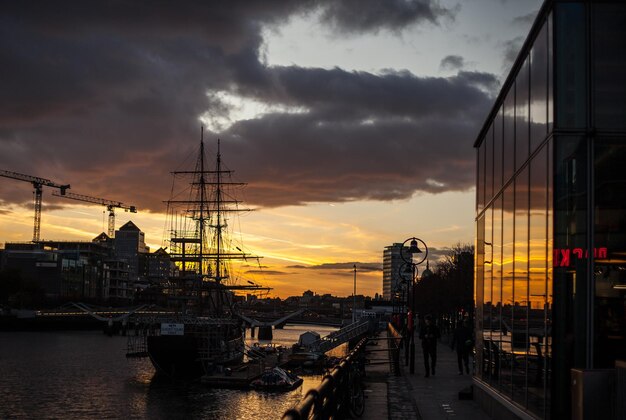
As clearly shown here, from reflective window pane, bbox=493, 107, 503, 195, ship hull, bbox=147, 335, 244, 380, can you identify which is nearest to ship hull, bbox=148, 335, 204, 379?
ship hull, bbox=147, 335, 244, 380

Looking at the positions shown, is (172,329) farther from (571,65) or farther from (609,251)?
Result: (571,65)

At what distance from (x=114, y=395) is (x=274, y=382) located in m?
11.9

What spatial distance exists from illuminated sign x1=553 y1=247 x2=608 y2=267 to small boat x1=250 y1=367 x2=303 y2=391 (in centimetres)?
5120

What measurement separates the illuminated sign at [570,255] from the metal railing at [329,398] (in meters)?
3.85

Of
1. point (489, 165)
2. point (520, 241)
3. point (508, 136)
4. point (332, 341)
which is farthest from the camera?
point (332, 341)

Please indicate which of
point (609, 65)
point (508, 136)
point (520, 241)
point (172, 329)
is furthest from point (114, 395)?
point (609, 65)

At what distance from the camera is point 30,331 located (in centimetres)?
17588

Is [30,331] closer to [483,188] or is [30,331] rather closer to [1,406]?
[1,406]

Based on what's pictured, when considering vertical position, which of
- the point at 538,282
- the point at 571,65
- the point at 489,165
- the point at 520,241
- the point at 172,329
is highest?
the point at 571,65

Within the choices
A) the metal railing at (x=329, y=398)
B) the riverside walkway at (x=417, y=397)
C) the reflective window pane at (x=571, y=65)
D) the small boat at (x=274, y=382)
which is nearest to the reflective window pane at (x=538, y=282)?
the reflective window pane at (x=571, y=65)

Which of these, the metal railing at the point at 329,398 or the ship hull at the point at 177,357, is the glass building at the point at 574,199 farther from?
the ship hull at the point at 177,357

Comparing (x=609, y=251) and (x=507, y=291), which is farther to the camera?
(x=507, y=291)

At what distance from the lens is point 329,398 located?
11672 mm

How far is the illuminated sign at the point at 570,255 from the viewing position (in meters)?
12.5
